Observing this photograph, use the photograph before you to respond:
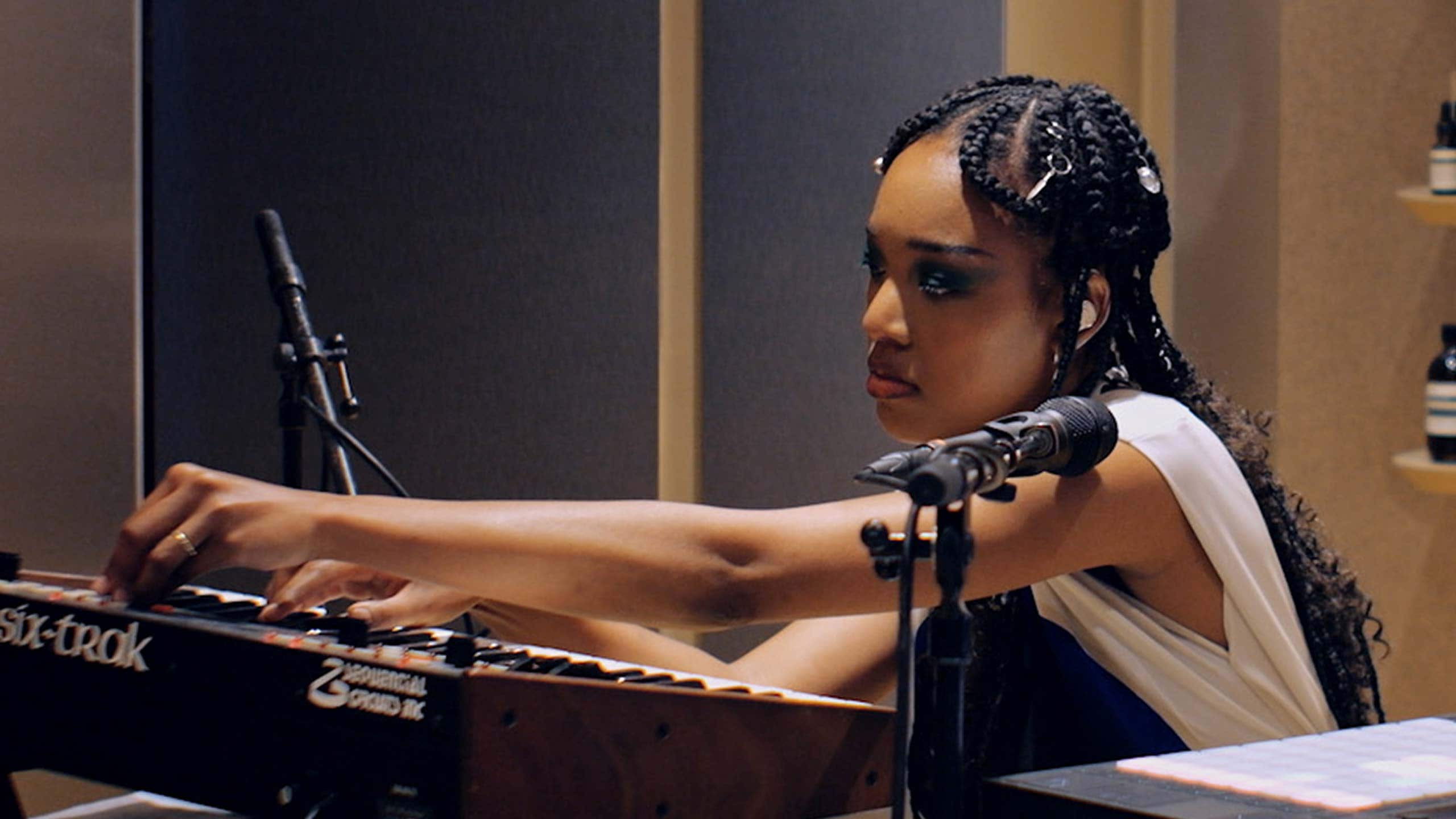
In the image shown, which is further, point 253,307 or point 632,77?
point 632,77

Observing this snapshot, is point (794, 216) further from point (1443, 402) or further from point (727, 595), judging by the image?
point (727, 595)

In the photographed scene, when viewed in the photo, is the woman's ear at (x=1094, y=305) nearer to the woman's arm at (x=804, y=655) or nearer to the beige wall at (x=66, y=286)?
the woman's arm at (x=804, y=655)

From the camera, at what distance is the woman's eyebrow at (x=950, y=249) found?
148cm

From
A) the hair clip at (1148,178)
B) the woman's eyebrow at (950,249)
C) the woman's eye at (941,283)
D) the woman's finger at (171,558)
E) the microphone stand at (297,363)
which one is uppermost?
the hair clip at (1148,178)

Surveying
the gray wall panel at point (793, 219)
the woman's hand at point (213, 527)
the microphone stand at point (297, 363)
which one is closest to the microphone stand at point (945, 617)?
the woman's hand at point (213, 527)

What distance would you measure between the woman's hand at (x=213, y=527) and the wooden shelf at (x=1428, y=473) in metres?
2.87

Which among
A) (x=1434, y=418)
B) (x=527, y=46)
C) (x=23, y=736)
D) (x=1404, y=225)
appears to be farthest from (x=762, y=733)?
(x=1404, y=225)

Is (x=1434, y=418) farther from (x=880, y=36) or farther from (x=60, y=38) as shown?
(x=60, y=38)

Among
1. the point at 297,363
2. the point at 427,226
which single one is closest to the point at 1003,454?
the point at 297,363

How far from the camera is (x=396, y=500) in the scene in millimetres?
1252

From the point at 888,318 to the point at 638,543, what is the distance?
351mm

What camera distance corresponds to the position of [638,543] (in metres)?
1.28

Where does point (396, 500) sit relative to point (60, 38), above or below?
below

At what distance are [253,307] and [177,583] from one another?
49.6 inches
